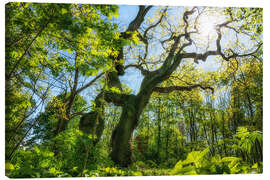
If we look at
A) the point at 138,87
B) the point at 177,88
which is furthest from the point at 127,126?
the point at 177,88

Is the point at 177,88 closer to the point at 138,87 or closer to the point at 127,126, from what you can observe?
the point at 138,87

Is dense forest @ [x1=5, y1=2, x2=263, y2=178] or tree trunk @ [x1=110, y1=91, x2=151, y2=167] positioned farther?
tree trunk @ [x1=110, y1=91, x2=151, y2=167]

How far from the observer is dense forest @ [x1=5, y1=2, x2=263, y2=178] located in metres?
1.95

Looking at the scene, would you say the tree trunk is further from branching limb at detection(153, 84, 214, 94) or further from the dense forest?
branching limb at detection(153, 84, 214, 94)

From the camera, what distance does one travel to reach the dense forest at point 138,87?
195 cm

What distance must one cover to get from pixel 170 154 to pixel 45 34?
2.01 m

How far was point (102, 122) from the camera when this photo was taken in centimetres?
248

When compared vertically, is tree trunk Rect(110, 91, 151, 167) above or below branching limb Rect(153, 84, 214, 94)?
below

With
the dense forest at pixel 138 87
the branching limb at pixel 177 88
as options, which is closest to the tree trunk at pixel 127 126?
the dense forest at pixel 138 87

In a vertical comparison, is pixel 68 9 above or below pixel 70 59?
above

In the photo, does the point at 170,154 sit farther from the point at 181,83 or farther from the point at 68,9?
the point at 68,9

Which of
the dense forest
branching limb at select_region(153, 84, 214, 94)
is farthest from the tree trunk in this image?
branching limb at select_region(153, 84, 214, 94)
